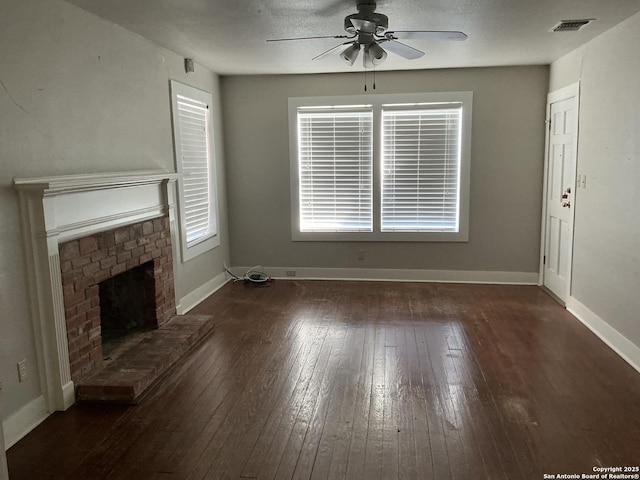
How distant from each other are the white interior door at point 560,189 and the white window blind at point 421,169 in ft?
3.25

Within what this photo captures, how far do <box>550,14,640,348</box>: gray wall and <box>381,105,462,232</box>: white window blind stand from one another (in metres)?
1.47

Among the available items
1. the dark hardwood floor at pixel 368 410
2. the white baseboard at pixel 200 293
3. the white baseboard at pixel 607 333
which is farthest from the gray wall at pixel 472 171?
the dark hardwood floor at pixel 368 410

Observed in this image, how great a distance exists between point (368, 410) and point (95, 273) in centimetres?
202

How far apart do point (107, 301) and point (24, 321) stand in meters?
1.50

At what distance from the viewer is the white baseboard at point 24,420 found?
105 inches

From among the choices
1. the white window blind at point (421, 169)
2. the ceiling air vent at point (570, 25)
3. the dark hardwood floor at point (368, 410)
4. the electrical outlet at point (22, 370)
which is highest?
the ceiling air vent at point (570, 25)

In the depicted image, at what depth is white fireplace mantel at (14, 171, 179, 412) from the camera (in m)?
2.80

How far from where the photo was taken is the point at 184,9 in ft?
11.0

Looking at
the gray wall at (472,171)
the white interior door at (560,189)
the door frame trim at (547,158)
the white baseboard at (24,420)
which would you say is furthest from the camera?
the gray wall at (472,171)

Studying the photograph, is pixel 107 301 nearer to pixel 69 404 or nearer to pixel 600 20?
pixel 69 404

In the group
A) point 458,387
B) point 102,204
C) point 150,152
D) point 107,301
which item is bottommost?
point 458,387

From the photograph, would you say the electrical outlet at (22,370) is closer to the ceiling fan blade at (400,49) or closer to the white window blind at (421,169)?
the ceiling fan blade at (400,49)

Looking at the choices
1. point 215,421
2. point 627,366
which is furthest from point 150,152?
point 627,366

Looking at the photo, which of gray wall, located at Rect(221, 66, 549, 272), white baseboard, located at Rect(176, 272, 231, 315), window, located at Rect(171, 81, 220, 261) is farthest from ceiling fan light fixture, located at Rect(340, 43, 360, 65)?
white baseboard, located at Rect(176, 272, 231, 315)
